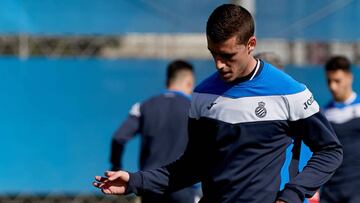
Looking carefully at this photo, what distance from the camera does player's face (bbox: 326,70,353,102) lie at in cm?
845

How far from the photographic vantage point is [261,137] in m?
4.61

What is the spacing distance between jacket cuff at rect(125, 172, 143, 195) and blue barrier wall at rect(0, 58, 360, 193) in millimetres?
5989

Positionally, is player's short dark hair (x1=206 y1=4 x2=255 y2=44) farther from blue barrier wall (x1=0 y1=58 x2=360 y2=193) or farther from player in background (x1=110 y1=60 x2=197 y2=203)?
blue barrier wall (x1=0 y1=58 x2=360 y2=193)

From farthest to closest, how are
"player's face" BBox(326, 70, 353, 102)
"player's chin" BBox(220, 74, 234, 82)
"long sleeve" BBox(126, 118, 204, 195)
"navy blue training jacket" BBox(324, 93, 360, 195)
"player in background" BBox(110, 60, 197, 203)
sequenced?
"player in background" BBox(110, 60, 197, 203) → "player's face" BBox(326, 70, 353, 102) → "navy blue training jacket" BBox(324, 93, 360, 195) → "long sleeve" BBox(126, 118, 204, 195) → "player's chin" BBox(220, 74, 234, 82)

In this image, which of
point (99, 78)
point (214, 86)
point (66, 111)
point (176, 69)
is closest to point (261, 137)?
point (214, 86)

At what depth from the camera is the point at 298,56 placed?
10938mm

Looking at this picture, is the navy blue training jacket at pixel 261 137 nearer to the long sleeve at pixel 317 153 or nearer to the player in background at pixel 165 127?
the long sleeve at pixel 317 153

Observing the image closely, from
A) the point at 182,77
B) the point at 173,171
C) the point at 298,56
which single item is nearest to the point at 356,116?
the point at 182,77

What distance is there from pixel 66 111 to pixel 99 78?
1.71 ft

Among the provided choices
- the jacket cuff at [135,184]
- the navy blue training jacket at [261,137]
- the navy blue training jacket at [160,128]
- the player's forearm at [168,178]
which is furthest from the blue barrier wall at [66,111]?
the navy blue training jacket at [261,137]

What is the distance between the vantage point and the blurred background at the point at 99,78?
1070cm

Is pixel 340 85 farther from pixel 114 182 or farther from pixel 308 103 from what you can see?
pixel 114 182

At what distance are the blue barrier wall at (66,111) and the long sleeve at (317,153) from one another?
624 centimetres

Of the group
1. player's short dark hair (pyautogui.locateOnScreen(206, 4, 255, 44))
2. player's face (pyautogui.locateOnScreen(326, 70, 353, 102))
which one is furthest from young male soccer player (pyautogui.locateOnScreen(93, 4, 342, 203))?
player's face (pyautogui.locateOnScreen(326, 70, 353, 102))
